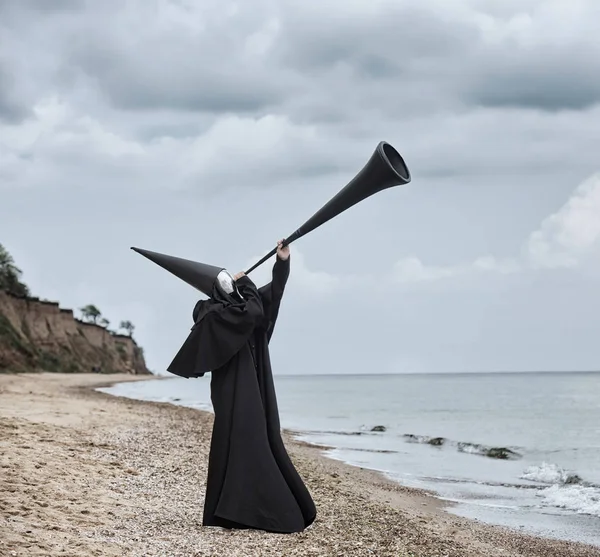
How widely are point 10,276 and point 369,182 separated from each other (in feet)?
213

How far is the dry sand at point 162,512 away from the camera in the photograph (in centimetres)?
666

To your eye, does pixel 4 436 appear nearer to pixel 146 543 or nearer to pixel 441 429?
pixel 146 543

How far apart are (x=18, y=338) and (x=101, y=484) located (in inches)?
1793

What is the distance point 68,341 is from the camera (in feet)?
228

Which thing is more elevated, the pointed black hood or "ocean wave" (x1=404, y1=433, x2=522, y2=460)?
the pointed black hood

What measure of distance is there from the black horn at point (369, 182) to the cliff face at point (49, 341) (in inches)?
1669

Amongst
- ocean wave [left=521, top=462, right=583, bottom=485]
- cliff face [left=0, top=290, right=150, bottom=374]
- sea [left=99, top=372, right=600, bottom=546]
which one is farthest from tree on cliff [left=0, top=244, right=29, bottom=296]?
ocean wave [left=521, top=462, right=583, bottom=485]

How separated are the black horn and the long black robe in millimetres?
569

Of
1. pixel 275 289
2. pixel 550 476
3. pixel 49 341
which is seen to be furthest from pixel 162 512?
pixel 49 341

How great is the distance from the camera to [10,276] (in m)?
66.6

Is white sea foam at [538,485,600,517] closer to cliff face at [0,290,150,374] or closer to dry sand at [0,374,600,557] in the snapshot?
dry sand at [0,374,600,557]

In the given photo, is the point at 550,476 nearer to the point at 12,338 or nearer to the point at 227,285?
the point at 227,285

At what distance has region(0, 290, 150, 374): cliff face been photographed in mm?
50125

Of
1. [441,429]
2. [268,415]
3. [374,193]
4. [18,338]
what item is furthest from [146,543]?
[18,338]
